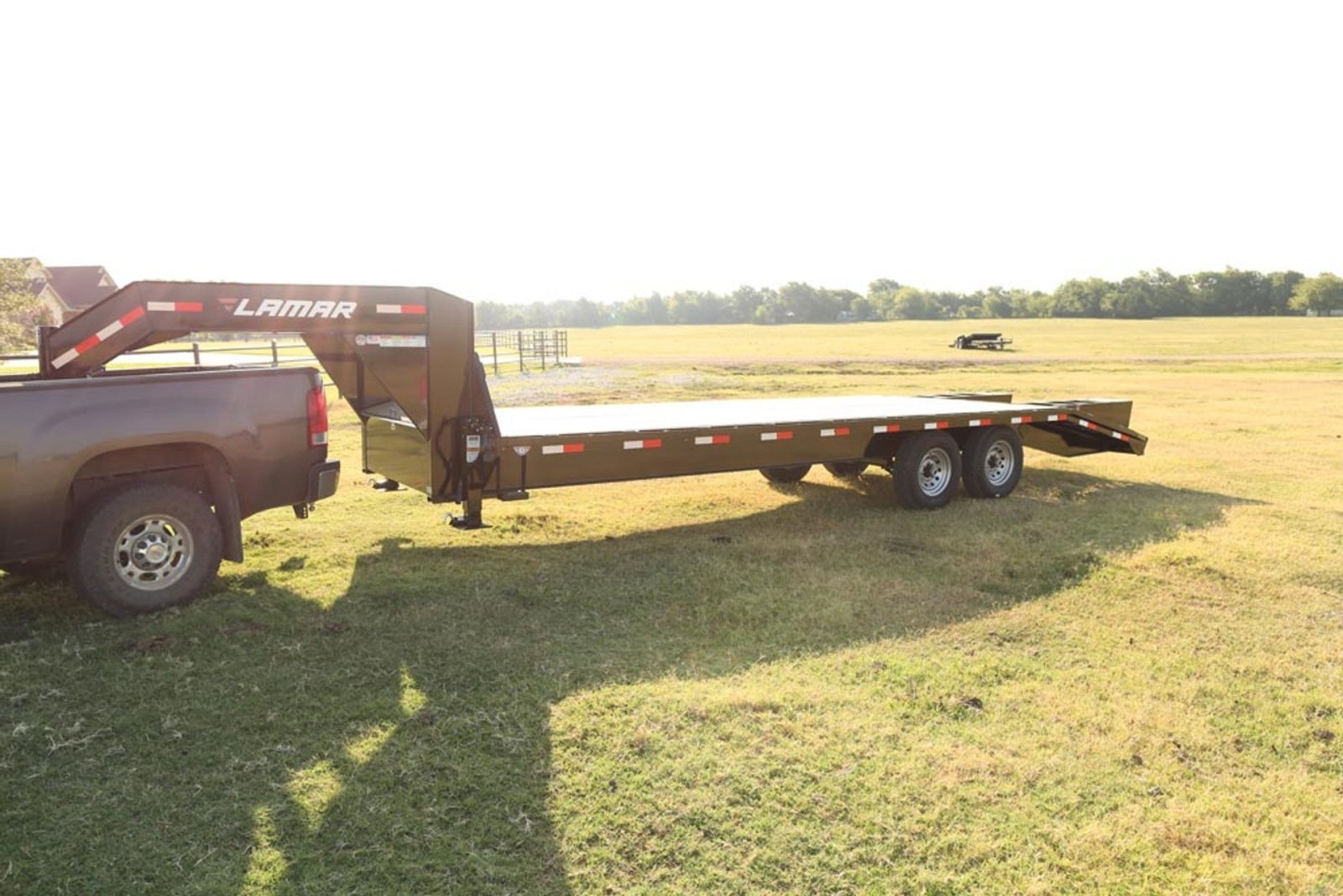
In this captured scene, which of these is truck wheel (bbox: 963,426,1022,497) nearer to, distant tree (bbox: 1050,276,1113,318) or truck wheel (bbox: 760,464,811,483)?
truck wheel (bbox: 760,464,811,483)

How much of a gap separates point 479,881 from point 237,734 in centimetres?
173

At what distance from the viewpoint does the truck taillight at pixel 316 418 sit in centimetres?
642

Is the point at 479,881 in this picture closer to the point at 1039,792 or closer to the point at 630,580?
the point at 1039,792

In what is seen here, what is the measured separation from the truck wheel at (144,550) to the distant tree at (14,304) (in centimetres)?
3335

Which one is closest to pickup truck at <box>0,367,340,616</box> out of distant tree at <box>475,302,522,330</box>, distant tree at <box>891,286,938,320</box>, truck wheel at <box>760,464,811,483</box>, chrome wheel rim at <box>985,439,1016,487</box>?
truck wheel at <box>760,464,811,483</box>

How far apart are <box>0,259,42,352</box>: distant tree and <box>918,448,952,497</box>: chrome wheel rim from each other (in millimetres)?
34883

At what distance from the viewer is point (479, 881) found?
3262 mm

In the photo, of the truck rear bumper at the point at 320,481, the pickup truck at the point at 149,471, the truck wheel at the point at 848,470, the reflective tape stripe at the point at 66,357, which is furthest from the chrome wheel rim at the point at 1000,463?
the reflective tape stripe at the point at 66,357

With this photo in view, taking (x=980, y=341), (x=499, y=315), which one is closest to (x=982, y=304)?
(x=499, y=315)

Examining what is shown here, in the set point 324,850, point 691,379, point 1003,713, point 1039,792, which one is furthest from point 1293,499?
point 691,379

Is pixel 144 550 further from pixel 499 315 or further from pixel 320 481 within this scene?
pixel 499 315

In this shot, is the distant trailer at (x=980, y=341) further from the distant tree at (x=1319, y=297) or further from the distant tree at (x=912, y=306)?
the distant tree at (x=1319, y=297)

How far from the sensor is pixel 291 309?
5.98 metres

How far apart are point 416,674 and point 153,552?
7.13 feet
